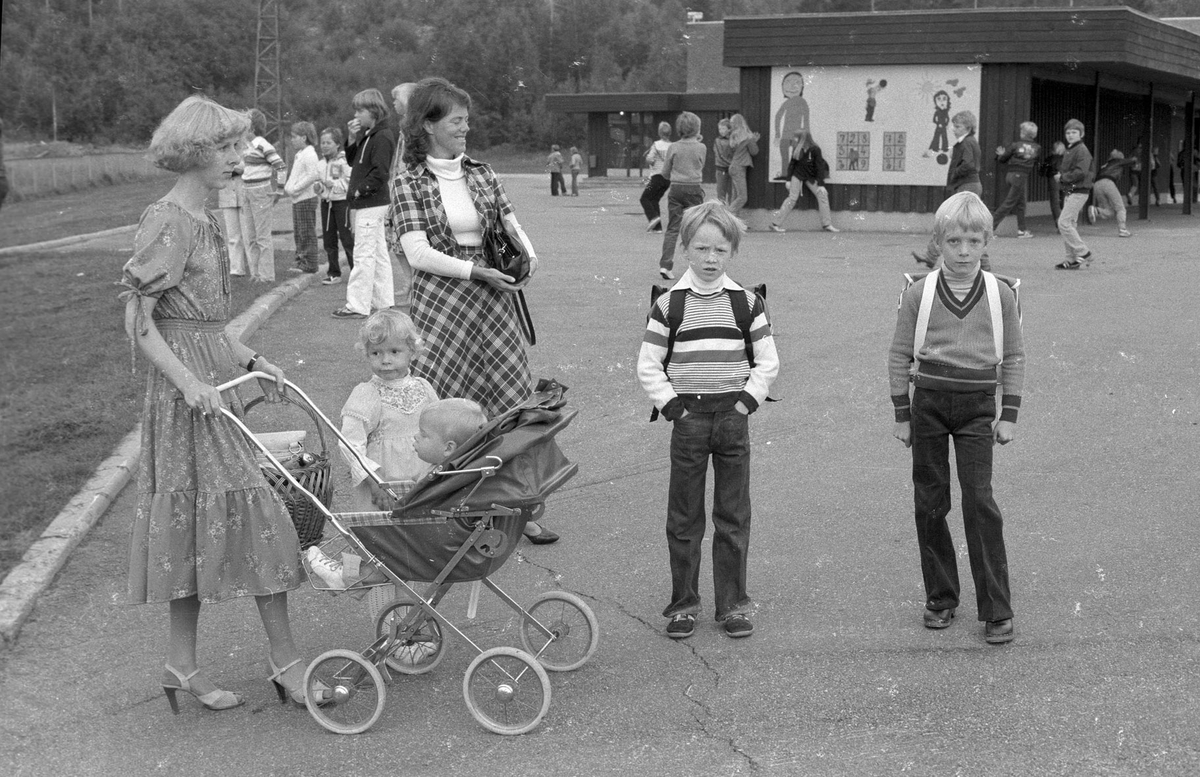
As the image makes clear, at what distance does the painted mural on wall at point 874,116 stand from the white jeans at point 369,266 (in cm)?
1191

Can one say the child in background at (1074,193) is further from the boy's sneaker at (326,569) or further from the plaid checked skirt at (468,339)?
the boy's sneaker at (326,569)

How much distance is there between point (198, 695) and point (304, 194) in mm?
11583

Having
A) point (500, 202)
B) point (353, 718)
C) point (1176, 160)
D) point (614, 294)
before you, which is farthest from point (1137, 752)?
point (1176, 160)

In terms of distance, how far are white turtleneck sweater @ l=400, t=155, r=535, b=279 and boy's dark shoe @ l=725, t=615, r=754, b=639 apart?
1926 millimetres

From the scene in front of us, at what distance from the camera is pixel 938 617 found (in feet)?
17.1

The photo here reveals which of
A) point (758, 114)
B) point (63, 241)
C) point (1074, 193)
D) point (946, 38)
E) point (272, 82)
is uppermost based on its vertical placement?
point (272, 82)

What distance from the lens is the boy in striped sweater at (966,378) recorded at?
5.03 meters

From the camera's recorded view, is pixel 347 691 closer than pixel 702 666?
Yes

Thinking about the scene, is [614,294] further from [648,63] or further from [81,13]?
[81,13]

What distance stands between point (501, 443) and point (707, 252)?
1.24 metres

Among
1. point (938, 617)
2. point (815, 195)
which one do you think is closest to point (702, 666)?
point (938, 617)

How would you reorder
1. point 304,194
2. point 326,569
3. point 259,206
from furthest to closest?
point 304,194
point 259,206
point 326,569

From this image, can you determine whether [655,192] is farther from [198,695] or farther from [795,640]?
[198,695]

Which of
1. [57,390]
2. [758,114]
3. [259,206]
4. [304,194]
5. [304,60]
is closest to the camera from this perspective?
[57,390]
